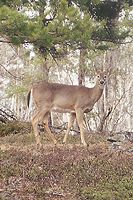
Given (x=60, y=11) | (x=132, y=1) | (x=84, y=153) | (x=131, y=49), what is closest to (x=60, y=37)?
(x=60, y=11)

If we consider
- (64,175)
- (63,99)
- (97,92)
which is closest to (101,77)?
(97,92)

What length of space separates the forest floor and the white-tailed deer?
3418 millimetres

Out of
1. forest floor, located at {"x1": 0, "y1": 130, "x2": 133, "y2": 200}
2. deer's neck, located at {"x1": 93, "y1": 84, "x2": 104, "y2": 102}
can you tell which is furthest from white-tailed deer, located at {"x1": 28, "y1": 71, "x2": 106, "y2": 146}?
forest floor, located at {"x1": 0, "y1": 130, "x2": 133, "y2": 200}

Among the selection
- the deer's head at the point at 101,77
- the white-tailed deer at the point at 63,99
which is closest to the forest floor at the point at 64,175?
the white-tailed deer at the point at 63,99

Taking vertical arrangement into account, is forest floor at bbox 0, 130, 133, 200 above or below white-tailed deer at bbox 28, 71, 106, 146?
below

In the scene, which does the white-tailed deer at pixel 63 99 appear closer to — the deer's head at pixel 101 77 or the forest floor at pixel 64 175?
the deer's head at pixel 101 77

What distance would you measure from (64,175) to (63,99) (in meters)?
5.51

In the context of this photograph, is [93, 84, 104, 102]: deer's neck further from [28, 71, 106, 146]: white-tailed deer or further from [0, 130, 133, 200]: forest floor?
[0, 130, 133, 200]: forest floor

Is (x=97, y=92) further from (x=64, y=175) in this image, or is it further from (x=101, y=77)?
(x=64, y=175)

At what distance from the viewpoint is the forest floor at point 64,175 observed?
762cm

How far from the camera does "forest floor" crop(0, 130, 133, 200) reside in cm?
762

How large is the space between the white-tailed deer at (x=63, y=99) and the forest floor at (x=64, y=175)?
135 inches

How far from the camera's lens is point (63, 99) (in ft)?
44.9

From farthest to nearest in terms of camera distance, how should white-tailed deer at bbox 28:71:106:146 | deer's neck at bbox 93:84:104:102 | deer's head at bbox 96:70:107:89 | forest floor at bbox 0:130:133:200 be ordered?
deer's neck at bbox 93:84:104:102 → deer's head at bbox 96:70:107:89 → white-tailed deer at bbox 28:71:106:146 → forest floor at bbox 0:130:133:200
